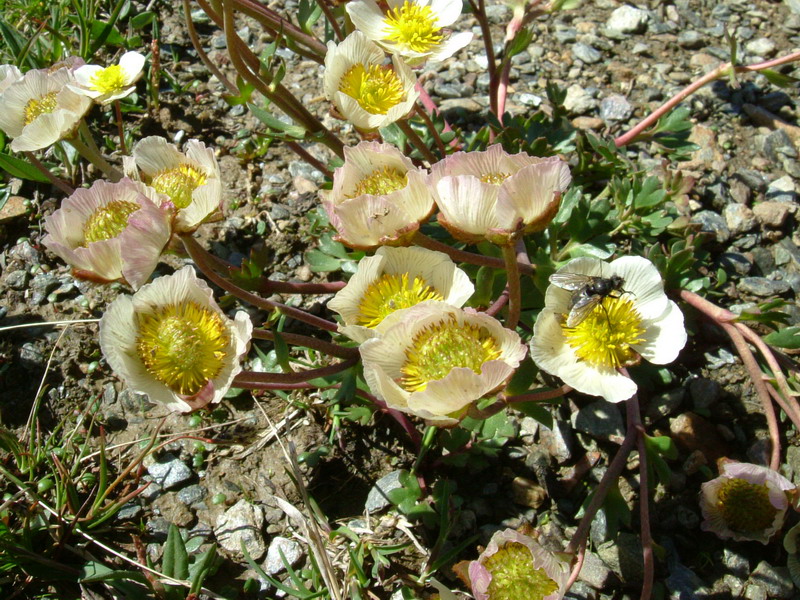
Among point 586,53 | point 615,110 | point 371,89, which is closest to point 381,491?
point 371,89

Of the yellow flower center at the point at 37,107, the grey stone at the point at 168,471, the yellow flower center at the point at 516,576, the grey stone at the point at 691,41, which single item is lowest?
the grey stone at the point at 168,471

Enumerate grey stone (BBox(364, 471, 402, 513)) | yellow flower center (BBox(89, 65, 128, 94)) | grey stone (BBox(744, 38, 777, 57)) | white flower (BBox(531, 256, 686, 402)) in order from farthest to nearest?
grey stone (BBox(744, 38, 777, 57)), yellow flower center (BBox(89, 65, 128, 94)), grey stone (BBox(364, 471, 402, 513)), white flower (BBox(531, 256, 686, 402))

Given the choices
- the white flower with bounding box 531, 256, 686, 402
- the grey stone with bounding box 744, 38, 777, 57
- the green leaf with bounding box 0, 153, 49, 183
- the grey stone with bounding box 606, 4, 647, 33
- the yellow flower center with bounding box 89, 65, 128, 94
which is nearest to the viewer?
the white flower with bounding box 531, 256, 686, 402

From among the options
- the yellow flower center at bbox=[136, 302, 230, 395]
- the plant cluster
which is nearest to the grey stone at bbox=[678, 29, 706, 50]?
the plant cluster

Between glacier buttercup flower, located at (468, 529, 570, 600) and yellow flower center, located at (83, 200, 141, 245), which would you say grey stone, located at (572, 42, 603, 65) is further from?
glacier buttercup flower, located at (468, 529, 570, 600)

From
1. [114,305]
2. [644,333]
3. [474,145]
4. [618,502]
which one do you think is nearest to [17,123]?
[114,305]

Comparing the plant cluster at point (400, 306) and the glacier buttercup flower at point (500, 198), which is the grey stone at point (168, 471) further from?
the glacier buttercup flower at point (500, 198)

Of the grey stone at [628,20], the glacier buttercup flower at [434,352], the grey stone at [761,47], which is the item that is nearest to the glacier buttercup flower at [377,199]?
the glacier buttercup flower at [434,352]
